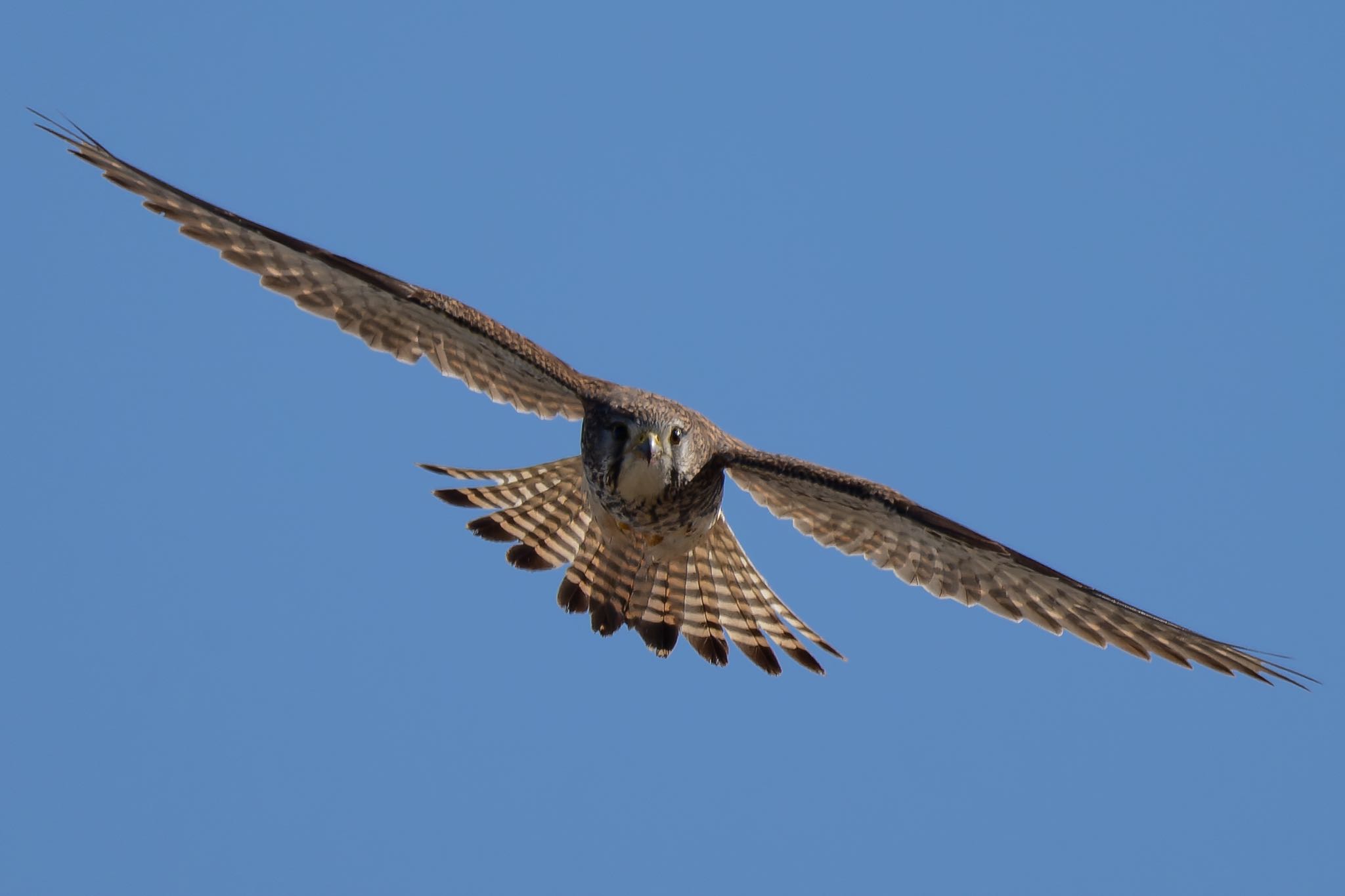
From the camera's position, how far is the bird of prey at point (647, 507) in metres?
8.94

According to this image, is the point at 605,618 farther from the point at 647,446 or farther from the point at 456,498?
the point at 647,446

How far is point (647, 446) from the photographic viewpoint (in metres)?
8.93

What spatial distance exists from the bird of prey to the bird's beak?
1 cm

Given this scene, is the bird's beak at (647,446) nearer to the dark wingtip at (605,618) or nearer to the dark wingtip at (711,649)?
the dark wingtip at (605,618)

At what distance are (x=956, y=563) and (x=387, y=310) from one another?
3.86 metres

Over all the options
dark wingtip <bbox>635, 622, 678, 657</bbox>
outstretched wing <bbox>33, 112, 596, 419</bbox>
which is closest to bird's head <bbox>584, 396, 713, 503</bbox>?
outstretched wing <bbox>33, 112, 596, 419</bbox>

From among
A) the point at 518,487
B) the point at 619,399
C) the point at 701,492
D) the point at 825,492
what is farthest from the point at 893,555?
the point at 518,487

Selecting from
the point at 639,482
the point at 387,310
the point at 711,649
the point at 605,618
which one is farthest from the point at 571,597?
the point at 387,310

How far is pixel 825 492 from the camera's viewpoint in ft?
30.3

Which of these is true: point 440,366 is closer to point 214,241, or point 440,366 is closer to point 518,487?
point 518,487

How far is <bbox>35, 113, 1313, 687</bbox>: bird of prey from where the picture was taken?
8938mm

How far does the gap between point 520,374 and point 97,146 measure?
9.37 ft

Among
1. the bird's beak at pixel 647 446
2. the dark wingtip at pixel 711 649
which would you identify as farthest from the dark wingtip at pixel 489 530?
the bird's beak at pixel 647 446

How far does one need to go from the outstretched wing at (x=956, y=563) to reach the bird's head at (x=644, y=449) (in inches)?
16.6
